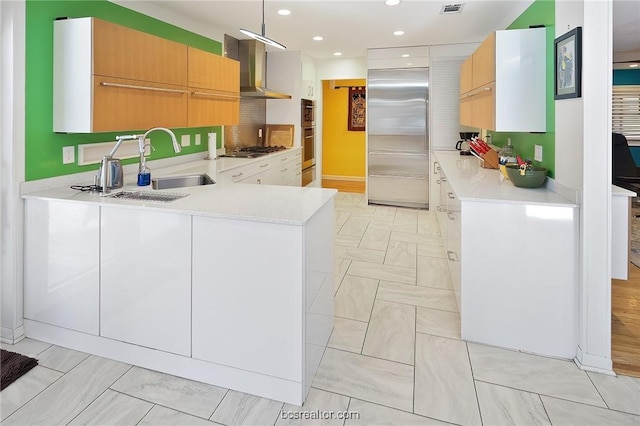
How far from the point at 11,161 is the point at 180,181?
1.20 m

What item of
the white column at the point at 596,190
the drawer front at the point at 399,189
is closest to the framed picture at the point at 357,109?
the drawer front at the point at 399,189

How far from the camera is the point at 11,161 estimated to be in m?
2.30

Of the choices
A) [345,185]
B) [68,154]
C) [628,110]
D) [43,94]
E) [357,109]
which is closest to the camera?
[43,94]

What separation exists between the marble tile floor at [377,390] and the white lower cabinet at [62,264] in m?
0.21

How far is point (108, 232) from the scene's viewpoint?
216 cm

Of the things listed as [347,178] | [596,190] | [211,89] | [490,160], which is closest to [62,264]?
[211,89]

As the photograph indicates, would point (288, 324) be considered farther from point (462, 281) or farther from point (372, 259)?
point (372, 259)

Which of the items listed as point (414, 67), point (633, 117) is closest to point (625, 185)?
point (633, 117)

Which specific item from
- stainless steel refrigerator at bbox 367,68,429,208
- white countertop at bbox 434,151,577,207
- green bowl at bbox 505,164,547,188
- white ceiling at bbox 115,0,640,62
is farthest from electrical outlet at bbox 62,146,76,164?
stainless steel refrigerator at bbox 367,68,429,208

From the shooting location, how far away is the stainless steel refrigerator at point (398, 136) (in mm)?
5980

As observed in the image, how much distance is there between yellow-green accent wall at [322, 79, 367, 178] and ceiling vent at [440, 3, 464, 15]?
4.84m

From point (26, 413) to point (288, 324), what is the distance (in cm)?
125

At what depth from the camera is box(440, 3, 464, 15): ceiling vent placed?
379 cm

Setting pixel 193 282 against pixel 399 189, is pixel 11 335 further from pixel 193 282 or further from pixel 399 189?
pixel 399 189
